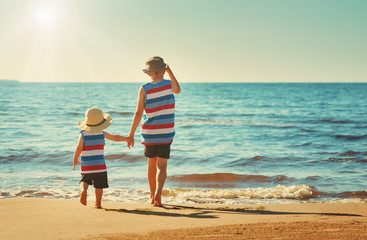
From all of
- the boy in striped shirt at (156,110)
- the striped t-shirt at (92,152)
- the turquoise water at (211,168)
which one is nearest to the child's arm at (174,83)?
the boy in striped shirt at (156,110)

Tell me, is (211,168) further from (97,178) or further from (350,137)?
(350,137)

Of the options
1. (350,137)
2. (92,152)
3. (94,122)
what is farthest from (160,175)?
(350,137)

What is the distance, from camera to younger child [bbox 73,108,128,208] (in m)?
4.73

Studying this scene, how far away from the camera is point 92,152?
15.6 ft

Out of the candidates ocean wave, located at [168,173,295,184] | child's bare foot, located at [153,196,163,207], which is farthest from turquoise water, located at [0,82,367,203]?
child's bare foot, located at [153,196,163,207]

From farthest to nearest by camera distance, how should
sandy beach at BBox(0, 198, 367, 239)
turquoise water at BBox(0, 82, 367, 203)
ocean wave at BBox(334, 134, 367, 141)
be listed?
1. ocean wave at BBox(334, 134, 367, 141)
2. turquoise water at BBox(0, 82, 367, 203)
3. sandy beach at BBox(0, 198, 367, 239)

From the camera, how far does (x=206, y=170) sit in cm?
827

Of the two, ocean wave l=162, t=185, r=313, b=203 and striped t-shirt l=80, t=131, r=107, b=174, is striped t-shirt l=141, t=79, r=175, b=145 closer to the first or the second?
striped t-shirt l=80, t=131, r=107, b=174

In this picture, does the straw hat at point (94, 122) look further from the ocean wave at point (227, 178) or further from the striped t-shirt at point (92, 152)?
the ocean wave at point (227, 178)

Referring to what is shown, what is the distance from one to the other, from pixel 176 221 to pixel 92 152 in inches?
54.7

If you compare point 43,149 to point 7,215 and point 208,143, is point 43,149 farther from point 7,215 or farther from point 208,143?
point 7,215

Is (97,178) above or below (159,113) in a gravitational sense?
below

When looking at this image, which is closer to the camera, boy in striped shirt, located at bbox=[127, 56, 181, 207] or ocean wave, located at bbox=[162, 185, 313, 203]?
boy in striped shirt, located at bbox=[127, 56, 181, 207]

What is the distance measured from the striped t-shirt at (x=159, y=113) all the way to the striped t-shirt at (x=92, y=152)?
1.90 feet
